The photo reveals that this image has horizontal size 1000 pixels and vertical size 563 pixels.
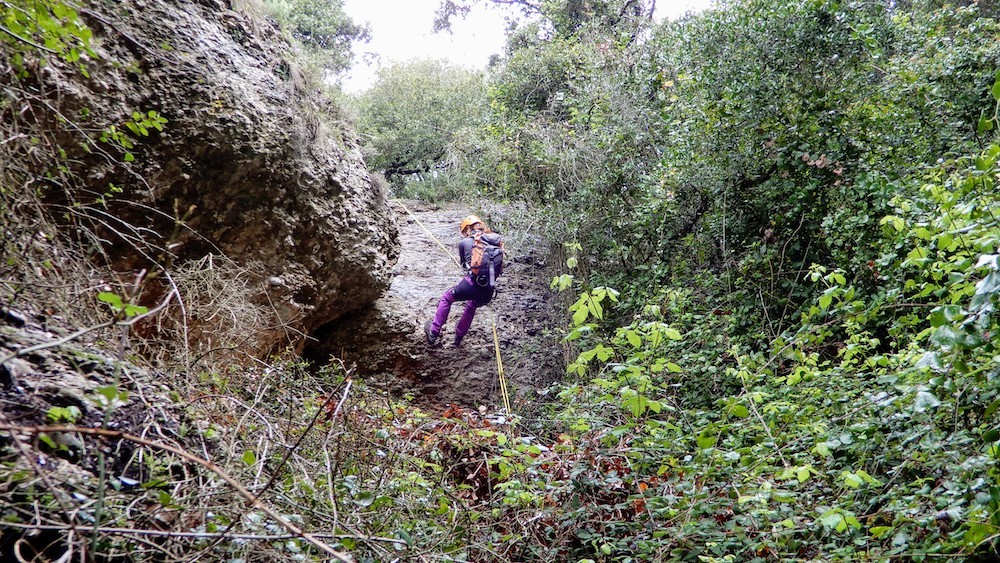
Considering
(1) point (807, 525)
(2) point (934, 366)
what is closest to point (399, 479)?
(1) point (807, 525)

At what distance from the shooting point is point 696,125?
7.31 m

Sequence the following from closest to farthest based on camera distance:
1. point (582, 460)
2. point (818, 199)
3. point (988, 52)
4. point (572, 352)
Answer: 1. point (582, 460)
2. point (988, 52)
3. point (818, 199)
4. point (572, 352)

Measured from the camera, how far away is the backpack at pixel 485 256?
7945mm

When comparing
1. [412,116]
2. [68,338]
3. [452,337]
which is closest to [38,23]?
[68,338]

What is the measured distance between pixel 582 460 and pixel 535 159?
19.9 feet

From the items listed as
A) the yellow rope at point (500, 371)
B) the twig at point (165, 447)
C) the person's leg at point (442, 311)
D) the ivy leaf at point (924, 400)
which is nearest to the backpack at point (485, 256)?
the person's leg at point (442, 311)

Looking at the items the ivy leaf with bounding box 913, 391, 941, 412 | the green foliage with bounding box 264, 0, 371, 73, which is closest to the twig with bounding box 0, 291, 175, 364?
the ivy leaf with bounding box 913, 391, 941, 412

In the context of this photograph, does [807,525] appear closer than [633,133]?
Yes

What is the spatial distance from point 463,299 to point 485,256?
70cm

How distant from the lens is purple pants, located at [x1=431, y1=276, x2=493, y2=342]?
26.6 feet

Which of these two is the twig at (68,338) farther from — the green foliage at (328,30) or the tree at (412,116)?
the green foliage at (328,30)

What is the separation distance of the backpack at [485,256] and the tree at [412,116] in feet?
17.9

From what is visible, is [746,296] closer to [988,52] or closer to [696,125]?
[696,125]

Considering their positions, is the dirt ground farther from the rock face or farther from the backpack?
the backpack
